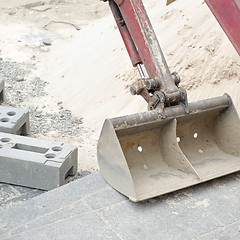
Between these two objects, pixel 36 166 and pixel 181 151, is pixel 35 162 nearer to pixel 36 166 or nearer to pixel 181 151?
pixel 36 166

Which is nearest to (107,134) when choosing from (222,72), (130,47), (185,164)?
(185,164)

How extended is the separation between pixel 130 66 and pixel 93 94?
24.6 inches

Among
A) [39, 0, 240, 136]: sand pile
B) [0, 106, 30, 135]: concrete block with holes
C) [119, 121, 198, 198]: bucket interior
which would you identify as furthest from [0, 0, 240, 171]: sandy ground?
[119, 121, 198, 198]: bucket interior

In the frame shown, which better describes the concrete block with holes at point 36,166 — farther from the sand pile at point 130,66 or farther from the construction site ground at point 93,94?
the sand pile at point 130,66

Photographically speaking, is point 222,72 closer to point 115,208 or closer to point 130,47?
point 130,47

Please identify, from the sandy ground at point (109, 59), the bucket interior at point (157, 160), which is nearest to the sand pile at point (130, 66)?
the sandy ground at point (109, 59)

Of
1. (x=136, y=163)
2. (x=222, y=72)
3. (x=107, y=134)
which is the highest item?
(x=107, y=134)

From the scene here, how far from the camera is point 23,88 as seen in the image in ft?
20.9

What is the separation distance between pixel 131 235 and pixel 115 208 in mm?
282

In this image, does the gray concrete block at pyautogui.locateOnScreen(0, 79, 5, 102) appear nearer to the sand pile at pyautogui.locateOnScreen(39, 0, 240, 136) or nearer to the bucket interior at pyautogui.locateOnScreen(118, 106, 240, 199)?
the sand pile at pyautogui.locateOnScreen(39, 0, 240, 136)

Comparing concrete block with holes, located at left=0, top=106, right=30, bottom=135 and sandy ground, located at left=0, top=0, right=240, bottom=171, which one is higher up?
concrete block with holes, located at left=0, top=106, right=30, bottom=135

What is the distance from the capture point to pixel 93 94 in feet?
20.0

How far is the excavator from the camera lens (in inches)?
126

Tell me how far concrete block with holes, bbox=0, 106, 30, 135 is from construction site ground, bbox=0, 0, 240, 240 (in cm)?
24
